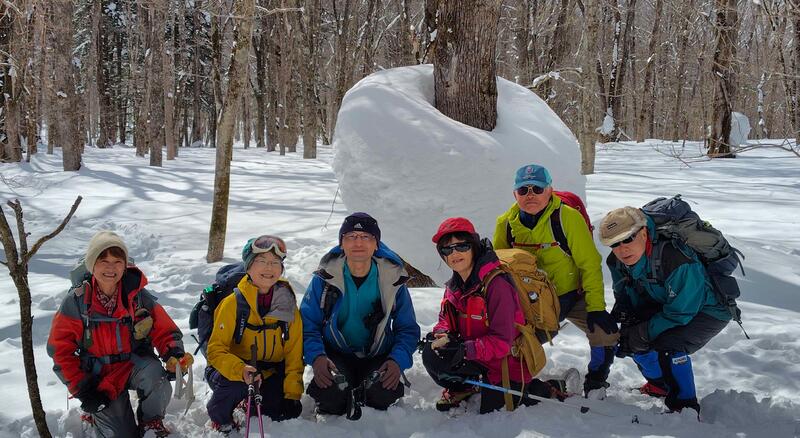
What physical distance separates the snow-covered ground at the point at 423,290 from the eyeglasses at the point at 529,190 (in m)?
0.78

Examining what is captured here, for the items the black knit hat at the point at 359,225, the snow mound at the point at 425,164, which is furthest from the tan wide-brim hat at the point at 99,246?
the snow mound at the point at 425,164

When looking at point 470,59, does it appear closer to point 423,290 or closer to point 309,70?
point 423,290

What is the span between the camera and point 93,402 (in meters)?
2.54

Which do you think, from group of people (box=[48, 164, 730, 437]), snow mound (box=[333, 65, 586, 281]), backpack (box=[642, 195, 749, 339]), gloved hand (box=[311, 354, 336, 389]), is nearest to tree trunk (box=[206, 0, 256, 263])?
snow mound (box=[333, 65, 586, 281])

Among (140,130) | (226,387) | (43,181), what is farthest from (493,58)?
(140,130)

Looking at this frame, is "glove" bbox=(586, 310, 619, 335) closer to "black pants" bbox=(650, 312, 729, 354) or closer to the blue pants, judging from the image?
"black pants" bbox=(650, 312, 729, 354)

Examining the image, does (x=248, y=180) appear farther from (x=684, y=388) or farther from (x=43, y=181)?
(x=684, y=388)

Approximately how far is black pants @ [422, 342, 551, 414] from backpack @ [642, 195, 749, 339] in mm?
891

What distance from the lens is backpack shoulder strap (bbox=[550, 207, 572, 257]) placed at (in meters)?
3.12

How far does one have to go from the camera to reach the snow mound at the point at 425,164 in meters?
4.25

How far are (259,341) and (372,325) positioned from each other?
24.9 inches

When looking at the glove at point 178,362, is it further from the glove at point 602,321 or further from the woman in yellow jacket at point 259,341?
the glove at point 602,321

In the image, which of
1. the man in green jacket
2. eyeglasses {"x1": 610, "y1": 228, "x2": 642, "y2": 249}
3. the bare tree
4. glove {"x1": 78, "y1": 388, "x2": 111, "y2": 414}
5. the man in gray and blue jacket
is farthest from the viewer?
the man in green jacket

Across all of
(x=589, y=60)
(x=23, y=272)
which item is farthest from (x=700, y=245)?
(x=589, y=60)
